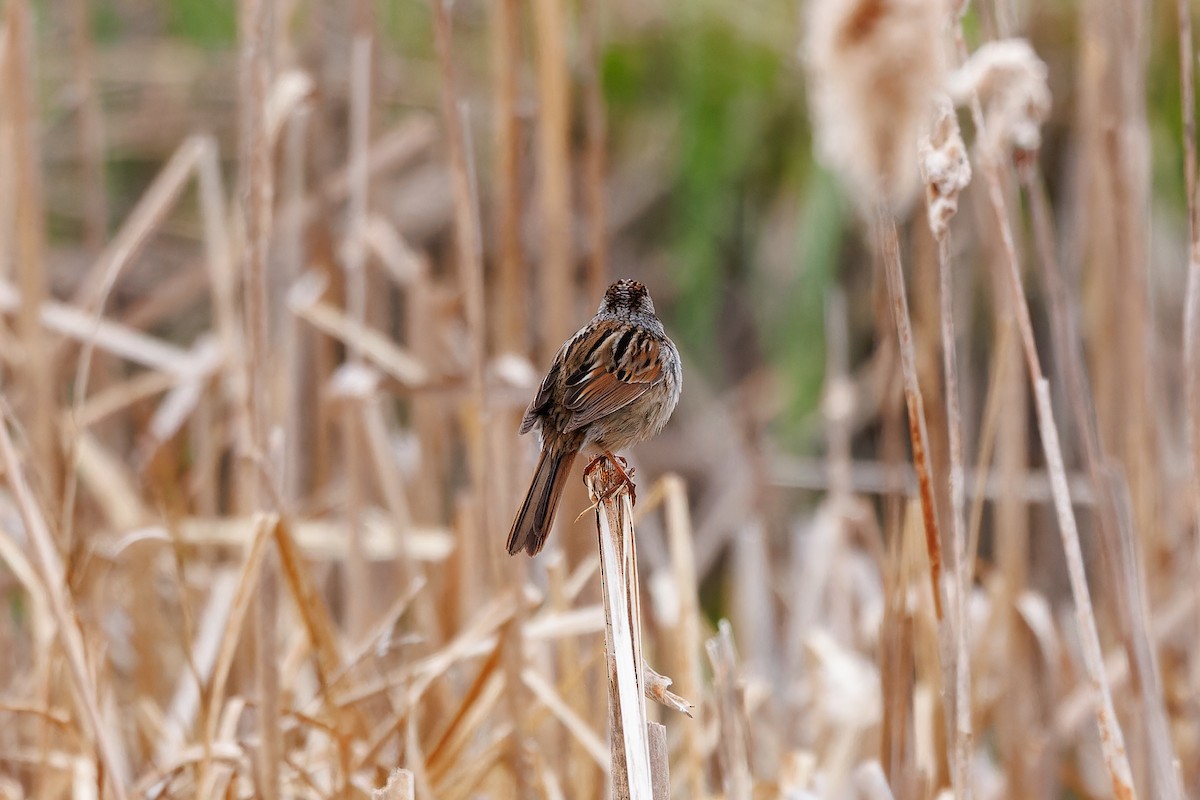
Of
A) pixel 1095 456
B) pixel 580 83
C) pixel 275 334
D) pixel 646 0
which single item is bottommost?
pixel 1095 456

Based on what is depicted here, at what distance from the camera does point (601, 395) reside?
6.03 ft

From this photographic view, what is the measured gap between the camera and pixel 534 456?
2.48 metres

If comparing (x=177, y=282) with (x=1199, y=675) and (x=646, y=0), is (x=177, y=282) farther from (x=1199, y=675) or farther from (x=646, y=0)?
(x=1199, y=675)

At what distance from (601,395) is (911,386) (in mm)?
522

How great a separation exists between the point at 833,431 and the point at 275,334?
1268 mm

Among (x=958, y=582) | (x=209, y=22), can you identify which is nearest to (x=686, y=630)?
(x=958, y=582)

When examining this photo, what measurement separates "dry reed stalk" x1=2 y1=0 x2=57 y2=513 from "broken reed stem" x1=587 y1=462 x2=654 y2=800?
3.73 ft

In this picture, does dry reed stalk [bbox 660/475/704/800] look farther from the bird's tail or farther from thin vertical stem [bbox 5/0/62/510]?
thin vertical stem [bbox 5/0/62/510]

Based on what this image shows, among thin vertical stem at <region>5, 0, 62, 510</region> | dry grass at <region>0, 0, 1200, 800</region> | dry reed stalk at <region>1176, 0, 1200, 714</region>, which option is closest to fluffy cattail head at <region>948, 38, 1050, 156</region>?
dry grass at <region>0, 0, 1200, 800</region>

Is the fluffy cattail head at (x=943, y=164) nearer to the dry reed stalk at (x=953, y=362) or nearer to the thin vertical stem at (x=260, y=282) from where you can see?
the dry reed stalk at (x=953, y=362)

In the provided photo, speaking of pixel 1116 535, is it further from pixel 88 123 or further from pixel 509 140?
pixel 88 123

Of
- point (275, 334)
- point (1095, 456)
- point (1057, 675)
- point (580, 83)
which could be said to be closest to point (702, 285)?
point (580, 83)

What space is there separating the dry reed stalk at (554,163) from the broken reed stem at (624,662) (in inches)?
34.6

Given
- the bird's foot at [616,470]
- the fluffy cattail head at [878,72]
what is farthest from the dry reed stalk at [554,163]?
the fluffy cattail head at [878,72]
